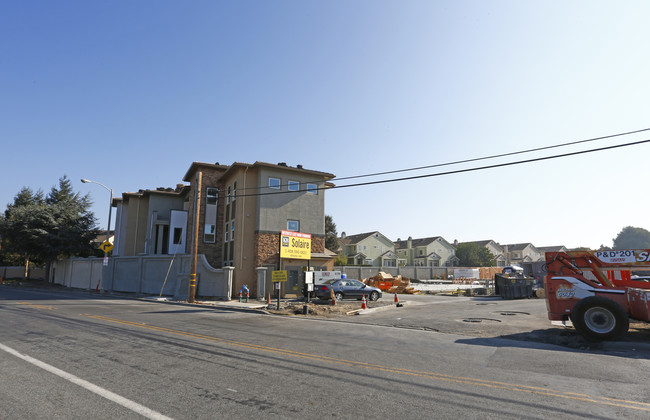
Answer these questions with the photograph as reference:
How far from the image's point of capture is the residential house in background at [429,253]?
77000mm

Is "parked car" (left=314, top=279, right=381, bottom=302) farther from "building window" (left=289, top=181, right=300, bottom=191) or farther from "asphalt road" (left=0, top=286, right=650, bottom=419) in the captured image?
"asphalt road" (left=0, top=286, right=650, bottom=419)

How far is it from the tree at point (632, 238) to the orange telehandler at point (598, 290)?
186m

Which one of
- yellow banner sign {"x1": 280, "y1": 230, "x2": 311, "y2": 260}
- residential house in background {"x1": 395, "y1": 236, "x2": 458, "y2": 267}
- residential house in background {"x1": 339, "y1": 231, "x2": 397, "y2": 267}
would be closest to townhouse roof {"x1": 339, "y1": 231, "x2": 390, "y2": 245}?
residential house in background {"x1": 339, "y1": 231, "x2": 397, "y2": 267}

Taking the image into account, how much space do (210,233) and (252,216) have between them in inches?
231

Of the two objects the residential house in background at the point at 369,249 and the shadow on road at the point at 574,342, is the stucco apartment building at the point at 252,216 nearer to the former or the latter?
the shadow on road at the point at 574,342

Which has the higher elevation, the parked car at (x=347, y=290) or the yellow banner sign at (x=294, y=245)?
the yellow banner sign at (x=294, y=245)

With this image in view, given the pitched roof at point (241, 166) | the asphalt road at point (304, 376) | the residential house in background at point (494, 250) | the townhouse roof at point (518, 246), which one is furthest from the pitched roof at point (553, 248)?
the asphalt road at point (304, 376)

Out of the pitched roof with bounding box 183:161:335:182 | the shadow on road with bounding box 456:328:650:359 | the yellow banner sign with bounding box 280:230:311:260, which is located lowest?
the shadow on road with bounding box 456:328:650:359

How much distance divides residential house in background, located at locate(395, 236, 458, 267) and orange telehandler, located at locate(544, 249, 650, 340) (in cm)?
6710

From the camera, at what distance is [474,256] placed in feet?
241

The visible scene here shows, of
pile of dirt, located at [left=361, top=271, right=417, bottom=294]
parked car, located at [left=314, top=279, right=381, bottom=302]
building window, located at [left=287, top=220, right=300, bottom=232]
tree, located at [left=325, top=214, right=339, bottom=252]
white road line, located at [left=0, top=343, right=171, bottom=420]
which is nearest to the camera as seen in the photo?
white road line, located at [left=0, top=343, right=171, bottom=420]

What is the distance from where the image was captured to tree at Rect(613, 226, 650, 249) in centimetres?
15462

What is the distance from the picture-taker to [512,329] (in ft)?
38.7

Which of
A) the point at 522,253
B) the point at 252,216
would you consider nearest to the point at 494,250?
the point at 522,253
